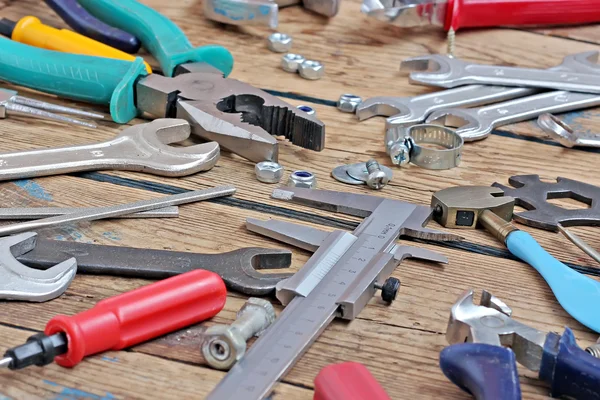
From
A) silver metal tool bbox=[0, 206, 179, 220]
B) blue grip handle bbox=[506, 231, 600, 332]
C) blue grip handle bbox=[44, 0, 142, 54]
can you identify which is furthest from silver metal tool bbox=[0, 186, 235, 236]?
blue grip handle bbox=[44, 0, 142, 54]

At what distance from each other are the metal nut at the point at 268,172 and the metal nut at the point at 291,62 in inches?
16.5

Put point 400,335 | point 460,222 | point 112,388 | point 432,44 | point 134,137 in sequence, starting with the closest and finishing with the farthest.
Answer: point 112,388 < point 400,335 < point 460,222 < point 134,137 < point 432,44

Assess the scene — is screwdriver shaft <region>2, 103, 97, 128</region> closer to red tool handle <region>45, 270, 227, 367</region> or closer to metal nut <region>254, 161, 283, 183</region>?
metal nut <region>254, 161, 283, 183</region>

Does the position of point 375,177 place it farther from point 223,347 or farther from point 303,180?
point 223,347

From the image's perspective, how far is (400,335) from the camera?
3.07 feet

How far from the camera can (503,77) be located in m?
1.57

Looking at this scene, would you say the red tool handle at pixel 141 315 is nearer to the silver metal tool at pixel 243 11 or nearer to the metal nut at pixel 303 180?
the metal nut at pixel 303 180

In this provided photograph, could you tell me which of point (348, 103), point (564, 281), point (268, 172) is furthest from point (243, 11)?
point (564, 281)

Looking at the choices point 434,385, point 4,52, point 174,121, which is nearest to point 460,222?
point 434,385

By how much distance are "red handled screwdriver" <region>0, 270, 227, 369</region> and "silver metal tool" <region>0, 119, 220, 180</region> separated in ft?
1.18

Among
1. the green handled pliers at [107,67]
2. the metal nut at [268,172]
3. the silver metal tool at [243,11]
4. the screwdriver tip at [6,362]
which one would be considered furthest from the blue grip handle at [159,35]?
the screwdriver tip at [6,362]

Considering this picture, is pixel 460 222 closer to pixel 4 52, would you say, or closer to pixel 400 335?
pixel 400 335

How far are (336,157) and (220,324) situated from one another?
0.48m

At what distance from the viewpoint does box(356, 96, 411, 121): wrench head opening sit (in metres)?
1.46
